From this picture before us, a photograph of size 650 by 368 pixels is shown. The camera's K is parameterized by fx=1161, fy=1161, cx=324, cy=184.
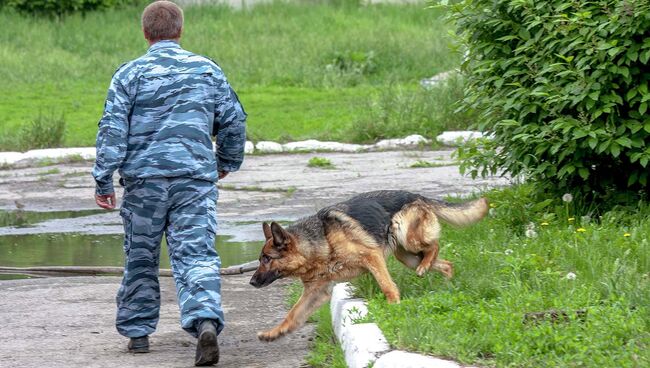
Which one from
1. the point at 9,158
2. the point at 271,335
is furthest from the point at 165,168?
the point at 9,158

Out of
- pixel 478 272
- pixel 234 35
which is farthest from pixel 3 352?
pixel 234 35

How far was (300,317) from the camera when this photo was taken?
22.9 feet

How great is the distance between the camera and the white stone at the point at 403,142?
1798 centimetres

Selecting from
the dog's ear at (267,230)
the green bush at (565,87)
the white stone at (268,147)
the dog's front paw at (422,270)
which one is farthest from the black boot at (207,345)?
the white stone at (268,147)

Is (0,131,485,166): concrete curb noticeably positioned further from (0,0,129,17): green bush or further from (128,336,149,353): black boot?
(0,0,129,17): green bush

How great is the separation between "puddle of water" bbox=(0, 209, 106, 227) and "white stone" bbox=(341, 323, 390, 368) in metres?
7.07

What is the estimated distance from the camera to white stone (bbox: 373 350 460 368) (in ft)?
17.5

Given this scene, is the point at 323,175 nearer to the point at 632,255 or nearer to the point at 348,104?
the point at 348,104

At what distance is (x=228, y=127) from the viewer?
281 inches

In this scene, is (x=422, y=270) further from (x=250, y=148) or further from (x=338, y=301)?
(x=250, y=148)

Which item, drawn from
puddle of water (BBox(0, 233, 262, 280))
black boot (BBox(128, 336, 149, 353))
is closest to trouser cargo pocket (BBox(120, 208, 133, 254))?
black boot (BBox(128, 336, 149, 353))

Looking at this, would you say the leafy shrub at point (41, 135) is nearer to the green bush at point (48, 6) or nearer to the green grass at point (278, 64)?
the green grass at point (278, 64)

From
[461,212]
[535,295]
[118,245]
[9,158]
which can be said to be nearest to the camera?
[535,295]

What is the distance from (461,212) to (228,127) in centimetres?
169
